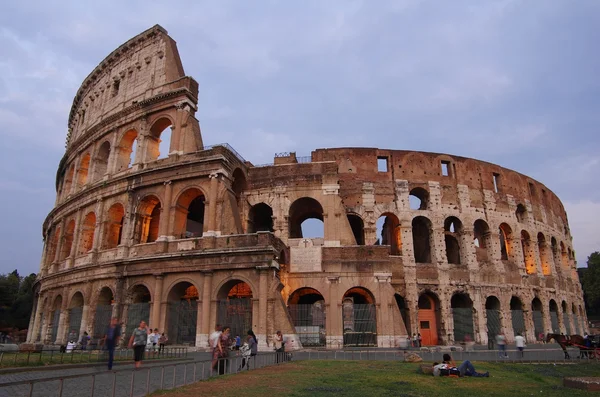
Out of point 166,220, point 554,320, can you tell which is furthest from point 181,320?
point 554,320

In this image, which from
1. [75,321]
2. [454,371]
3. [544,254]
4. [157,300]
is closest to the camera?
[454,371]

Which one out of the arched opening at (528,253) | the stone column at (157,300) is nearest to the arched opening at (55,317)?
the stone column at (157,300)

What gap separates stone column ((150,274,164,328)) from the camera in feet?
65.2

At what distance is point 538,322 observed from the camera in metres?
27.3

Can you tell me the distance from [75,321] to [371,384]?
68.8 ft

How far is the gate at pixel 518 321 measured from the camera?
2592cm

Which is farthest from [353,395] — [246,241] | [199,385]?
[246,241]

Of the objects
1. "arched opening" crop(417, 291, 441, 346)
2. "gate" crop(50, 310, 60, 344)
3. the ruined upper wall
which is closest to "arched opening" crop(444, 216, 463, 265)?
"arched opening" crop(417, 291, 441, 346)

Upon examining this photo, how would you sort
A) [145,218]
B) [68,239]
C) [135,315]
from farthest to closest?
[68,239], [145,218], [135,315]

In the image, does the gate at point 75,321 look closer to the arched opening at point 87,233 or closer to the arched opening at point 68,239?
the arched opening at point 87,233

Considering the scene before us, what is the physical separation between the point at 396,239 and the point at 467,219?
4.63m

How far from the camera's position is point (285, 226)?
75.8 feet

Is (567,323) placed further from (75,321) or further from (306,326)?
(75,321)

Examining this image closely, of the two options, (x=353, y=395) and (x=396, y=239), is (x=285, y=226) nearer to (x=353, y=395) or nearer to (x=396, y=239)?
(x=396, y=239)
